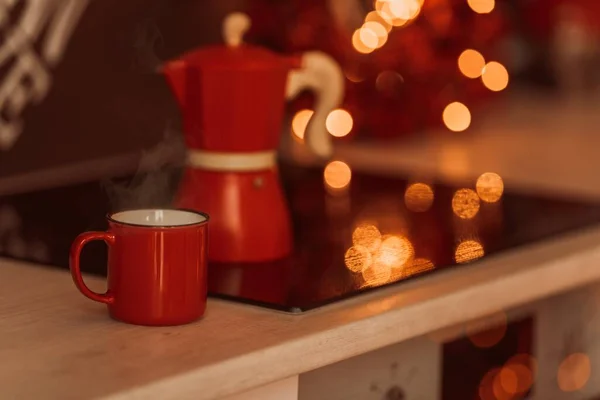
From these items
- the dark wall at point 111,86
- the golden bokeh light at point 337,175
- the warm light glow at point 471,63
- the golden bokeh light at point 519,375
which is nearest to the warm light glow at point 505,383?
the golden bokeh light at point 519,375

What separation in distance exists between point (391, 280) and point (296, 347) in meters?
0.19

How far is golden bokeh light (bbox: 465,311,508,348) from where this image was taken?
3.58 ft

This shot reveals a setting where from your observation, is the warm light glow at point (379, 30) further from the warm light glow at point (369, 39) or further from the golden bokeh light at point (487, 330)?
the golden bokeh light at point (487, 330)

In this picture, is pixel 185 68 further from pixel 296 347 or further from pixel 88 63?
pixel 88 63

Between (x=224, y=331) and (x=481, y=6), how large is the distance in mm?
1274

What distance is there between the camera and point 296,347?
803 millimetres

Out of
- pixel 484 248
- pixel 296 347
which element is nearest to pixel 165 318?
pixel 296 347

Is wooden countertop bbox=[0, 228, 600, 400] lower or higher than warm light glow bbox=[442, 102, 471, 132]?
lower

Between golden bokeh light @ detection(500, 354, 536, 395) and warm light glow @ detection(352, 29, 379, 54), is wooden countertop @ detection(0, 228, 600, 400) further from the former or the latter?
warm light glow @ detection(352, 29, 379, 54)

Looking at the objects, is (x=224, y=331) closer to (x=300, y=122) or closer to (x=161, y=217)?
(x=161, y=217)

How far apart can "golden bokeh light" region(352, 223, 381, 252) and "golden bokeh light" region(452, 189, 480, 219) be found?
0.13 meters

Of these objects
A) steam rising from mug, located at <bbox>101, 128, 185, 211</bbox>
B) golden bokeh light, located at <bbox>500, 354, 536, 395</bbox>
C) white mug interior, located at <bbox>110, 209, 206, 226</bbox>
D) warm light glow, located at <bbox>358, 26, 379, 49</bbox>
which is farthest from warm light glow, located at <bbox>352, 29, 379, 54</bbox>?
white mug interior, located at <bbox>110, 209, 206, 226</bbox>

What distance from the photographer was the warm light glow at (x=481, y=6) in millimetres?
1937

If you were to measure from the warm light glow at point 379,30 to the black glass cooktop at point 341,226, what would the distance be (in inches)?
13.0
